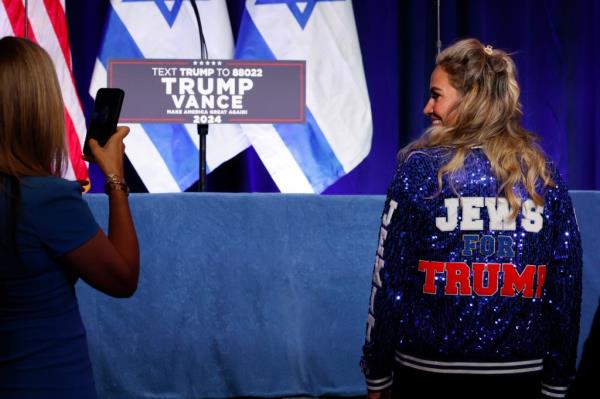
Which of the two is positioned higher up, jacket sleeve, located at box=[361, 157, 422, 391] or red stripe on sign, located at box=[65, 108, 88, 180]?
red stripe on sign, located at box=[65, 108, 88, 180]

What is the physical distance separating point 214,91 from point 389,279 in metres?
1.94

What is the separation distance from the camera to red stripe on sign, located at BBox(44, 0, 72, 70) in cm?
410

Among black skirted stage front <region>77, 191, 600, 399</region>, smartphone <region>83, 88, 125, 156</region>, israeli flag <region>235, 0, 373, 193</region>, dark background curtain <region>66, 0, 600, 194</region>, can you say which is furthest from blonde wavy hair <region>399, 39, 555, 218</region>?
dark background curtain <region>66, 0, 600, 194</region>

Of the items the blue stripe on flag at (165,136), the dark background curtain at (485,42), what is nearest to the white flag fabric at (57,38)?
the blue stripe on flag at (165,136)

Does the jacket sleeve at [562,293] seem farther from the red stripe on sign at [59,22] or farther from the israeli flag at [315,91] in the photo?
the red stripe on sign at [59,22]

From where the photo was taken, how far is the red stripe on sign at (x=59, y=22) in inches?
161

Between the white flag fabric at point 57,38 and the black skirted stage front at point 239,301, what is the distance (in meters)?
1.42

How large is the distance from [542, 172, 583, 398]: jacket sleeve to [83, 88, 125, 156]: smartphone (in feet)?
2.58

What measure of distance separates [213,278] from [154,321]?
242 mm

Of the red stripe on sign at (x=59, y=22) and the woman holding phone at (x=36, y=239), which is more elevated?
the red stripe on sign at (x=59, y=22)

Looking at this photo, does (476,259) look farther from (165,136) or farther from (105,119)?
(165,136)

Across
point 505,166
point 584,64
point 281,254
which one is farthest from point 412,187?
point 584,64

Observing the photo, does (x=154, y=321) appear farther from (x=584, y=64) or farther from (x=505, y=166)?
(x=584, y=64)

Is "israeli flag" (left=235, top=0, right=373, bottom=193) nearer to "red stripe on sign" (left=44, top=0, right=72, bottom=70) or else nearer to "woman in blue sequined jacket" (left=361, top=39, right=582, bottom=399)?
"red stripe on sign" (left=44, top=0, right=72, bottom=70)
